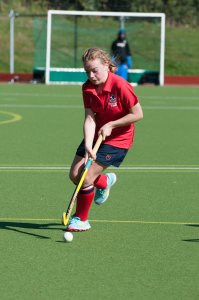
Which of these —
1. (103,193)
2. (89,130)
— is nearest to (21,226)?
(103,193)

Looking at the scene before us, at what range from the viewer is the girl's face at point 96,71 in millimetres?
7430

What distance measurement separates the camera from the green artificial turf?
19.8ft

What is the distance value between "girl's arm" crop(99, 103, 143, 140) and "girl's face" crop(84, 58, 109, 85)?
335 mm

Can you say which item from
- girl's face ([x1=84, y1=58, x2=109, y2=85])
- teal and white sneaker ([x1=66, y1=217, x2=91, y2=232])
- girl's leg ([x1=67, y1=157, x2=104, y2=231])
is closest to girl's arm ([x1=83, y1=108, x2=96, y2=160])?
girl's leg ([x1=67, y1=157, x2=104, y2=231])

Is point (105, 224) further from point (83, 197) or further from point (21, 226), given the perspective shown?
point (21, 226)

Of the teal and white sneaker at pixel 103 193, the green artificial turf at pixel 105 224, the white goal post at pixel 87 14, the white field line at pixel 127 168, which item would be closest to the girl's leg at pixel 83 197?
the green artificial turf at pixel 105 224

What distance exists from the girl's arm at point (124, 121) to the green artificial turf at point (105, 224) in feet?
2.65

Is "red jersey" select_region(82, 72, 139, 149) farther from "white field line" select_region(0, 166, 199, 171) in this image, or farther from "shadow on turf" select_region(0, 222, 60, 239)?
"white field line" select_region(0, 166, 199, 171)

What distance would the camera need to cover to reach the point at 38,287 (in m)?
5.94

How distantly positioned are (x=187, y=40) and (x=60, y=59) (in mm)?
8795

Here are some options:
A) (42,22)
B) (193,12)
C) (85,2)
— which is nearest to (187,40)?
(193,12)

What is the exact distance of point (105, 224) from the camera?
8.03m

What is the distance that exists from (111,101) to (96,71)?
1.14ft

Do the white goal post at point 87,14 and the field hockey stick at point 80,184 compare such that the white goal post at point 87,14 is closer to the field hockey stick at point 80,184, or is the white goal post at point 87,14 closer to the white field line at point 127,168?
the white field line at point 127,168
